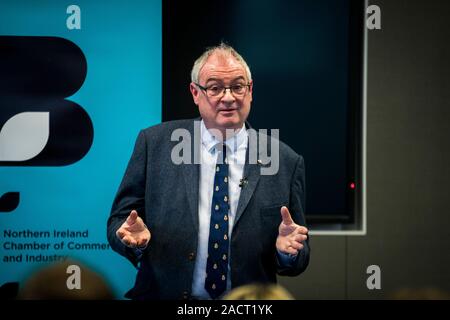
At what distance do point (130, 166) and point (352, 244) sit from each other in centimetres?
133

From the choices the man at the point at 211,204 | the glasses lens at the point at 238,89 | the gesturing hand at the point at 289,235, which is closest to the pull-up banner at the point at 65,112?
the man at the point at 211,204

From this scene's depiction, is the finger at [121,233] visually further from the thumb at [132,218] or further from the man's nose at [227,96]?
the man's nose at [227,96]

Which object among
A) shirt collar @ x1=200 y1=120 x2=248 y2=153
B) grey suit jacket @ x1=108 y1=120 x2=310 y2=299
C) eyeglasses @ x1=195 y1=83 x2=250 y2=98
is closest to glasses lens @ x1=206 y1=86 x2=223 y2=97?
eyeglasses @ x1=195 y1=83 x2=250 y2=98

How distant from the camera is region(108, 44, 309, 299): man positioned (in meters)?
1.78

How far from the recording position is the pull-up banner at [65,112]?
2256 millimetres

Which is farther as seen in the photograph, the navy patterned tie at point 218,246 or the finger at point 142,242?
the navy patterned tie at point 218,246

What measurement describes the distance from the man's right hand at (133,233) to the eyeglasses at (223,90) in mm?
598

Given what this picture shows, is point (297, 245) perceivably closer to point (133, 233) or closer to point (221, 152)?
point (221, 152)

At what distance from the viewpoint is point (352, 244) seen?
2.42 metres

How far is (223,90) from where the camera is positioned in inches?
71.7

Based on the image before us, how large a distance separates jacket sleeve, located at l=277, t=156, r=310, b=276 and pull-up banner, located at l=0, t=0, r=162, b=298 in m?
0.87

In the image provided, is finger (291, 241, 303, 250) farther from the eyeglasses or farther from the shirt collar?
the eyeglasses
